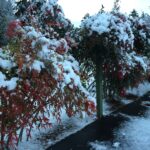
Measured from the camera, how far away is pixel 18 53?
4223mm

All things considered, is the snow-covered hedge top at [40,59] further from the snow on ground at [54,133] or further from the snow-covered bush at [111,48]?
the snow-covered bush at [111,48]

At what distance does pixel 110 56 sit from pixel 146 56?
3.14m

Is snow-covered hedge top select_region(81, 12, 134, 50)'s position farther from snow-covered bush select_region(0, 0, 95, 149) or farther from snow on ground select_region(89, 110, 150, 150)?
snow-covered bush select_region(0, 0, 95, 149)

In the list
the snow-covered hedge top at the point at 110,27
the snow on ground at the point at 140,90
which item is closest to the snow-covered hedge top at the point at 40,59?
the snow-covered hedge top at the point at 110,27

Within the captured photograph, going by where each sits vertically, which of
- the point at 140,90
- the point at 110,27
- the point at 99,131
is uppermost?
the point at 110,27

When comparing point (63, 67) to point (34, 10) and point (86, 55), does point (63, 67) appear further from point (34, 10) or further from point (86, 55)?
point (34, 10)

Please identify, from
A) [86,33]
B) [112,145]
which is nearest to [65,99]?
[112,145]

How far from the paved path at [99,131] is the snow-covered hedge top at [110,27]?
1492 millimetres

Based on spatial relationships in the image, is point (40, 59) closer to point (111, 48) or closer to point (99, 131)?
point (99, 131)

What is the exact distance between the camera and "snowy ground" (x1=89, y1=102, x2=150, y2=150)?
5.57 meters

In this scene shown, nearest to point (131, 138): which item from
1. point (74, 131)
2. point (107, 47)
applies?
point (74, 131)

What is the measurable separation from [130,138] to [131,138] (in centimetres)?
2

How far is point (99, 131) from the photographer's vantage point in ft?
20.9

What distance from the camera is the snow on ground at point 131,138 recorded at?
18.3ft
